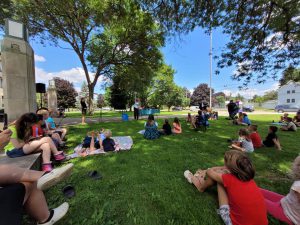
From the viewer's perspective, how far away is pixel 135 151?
5.06 meters

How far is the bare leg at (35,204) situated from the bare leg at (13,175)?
0.09 metres

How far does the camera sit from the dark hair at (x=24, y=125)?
324 centimetres

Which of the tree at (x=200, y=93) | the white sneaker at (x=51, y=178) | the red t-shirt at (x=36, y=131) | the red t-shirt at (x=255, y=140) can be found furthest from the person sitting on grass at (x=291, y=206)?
the tree at (x=200, y=93)

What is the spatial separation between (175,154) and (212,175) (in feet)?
7.81

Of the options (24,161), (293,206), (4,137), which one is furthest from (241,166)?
(24,161)

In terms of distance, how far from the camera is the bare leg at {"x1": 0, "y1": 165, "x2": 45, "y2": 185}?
157cm

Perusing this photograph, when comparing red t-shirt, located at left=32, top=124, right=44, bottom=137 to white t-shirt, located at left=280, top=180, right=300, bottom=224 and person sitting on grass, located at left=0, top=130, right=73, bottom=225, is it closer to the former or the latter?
person sitting on grass, located at left=0, top=130, right=73, bottom=225

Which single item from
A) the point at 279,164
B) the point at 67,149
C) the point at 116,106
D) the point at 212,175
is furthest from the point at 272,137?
the point at 116,106

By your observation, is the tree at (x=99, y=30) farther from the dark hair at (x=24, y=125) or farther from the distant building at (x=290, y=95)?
the distant building at (x=290, y=95)

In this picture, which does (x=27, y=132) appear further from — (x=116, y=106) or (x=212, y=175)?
(x=116, y=106)

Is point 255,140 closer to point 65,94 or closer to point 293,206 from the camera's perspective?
point 293,206

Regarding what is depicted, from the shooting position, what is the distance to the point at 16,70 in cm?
687

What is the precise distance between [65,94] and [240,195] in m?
47.3

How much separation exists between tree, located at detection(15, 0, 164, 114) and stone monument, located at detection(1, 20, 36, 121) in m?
3.56
